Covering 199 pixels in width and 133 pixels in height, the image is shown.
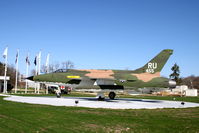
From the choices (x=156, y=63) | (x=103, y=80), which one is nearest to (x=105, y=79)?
(x=103, y=80)

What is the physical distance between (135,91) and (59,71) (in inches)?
397

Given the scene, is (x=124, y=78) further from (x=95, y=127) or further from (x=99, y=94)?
(x=95, y=127)

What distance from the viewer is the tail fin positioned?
33.0m

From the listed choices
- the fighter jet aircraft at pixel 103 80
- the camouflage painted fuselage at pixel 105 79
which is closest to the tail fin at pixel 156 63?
the camouflage painted fuselage at pixel 105 79

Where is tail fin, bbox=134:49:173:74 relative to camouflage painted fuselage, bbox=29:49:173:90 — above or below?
above

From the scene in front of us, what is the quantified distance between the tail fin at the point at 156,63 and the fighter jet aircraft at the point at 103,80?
824 millimetres

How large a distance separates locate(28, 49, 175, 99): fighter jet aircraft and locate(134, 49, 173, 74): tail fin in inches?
32.4

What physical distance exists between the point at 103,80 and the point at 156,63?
8091 millimetres

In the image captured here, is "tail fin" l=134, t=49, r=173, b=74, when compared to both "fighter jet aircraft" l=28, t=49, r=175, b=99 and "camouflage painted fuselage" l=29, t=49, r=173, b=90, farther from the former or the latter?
"fighter jet aircraft" l=28, t=49, r=175, b=99

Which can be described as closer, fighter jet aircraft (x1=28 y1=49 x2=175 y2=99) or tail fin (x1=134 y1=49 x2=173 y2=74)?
fighter jet aircraft (x1=28 y1=49 x2=175 y2=99)

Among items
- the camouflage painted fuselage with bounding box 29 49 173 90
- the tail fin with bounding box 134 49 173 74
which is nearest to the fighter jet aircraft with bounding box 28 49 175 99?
the camouflage painted fuselage with bounding box 29 49 173 90

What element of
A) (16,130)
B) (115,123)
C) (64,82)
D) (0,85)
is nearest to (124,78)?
(64,82)

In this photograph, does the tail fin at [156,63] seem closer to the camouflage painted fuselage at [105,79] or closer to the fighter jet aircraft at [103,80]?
the camouflage painted fuselage at [105,79]

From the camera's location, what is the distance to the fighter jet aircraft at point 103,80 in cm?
3022
